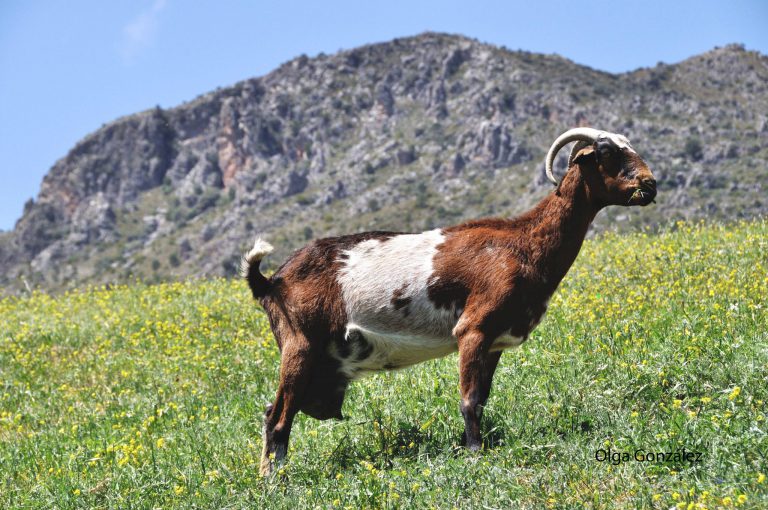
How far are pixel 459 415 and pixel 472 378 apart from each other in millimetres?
1139

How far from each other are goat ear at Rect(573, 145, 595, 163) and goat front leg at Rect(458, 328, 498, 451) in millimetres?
1772

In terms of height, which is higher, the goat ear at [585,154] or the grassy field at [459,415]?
the goat ear at [585,154]

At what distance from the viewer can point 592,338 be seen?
8.27 meters

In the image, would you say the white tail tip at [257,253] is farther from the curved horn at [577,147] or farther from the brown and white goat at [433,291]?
the curved horn at [577,147]

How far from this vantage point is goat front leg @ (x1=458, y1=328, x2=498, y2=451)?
603 centimetres

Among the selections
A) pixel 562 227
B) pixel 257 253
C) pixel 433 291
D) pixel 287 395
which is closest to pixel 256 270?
pixel 257 253

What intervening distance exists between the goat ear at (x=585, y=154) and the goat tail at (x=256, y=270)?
289 centimetres

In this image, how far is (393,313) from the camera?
6457 millimetres

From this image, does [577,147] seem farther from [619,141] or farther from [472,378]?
[472,378]

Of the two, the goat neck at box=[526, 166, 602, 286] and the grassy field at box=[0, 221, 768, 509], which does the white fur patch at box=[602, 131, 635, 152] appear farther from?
the grassy field at box=[0, 221, 768, 509]

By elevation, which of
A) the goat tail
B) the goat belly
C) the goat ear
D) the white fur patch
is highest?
the white fur patch

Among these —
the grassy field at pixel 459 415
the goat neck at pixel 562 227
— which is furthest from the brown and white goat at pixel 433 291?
the grassy field at pixel 459 415

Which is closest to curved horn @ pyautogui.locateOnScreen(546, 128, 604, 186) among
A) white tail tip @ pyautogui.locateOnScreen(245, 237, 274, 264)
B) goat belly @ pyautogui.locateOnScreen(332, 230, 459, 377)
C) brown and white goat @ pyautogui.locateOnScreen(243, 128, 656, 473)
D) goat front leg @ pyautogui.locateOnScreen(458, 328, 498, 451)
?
brown and white goat @ pyautogui.locateOnScreen(243, 128, 656, 473)

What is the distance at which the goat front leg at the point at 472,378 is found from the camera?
6027mm
